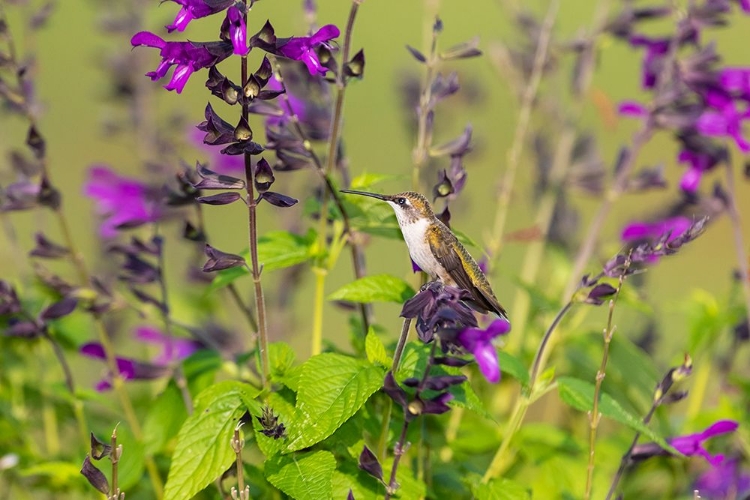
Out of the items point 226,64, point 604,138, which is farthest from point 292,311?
point 604,138

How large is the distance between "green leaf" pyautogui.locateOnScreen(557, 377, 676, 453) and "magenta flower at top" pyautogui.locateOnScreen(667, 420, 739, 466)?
0.15 meters

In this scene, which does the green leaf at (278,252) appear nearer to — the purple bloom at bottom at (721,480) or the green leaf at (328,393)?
the green leaf at (328,393)

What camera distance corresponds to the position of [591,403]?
1295mm

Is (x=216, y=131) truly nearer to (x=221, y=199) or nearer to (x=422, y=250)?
(x=221, y=199)

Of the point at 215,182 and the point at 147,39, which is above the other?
the point at 147,39

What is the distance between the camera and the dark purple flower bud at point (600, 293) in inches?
49.7

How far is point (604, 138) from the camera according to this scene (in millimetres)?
6262

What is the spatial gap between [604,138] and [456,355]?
5.34 meters

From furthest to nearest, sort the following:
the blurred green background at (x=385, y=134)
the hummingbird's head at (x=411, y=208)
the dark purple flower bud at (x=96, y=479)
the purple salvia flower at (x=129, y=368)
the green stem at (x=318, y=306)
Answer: the blurred green background at (x=385, y=134), the purple salvia flower at (x=129, y=368), the green stem at (x=318, y=306), the hummingbird's head at (x=411, y=208), the dark purple flower bud at (x=96, y=479)

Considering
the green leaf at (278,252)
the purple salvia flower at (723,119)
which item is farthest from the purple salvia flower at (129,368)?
the purple salvia flower at (723,119)

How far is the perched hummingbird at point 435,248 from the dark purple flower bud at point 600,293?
4.9 inches

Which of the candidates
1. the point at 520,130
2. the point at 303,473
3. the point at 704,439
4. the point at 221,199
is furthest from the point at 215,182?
the point at 520,130

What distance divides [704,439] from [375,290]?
560 millimetres

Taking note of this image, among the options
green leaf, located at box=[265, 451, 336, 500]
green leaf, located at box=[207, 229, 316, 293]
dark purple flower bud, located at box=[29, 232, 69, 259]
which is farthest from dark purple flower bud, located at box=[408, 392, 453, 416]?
dark purple flower bud, located at box=[29, 232, 69, 259]
